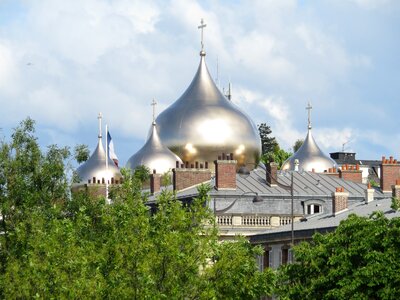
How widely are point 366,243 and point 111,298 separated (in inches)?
455

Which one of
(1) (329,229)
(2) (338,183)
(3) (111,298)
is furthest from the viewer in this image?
(2) (338,183)

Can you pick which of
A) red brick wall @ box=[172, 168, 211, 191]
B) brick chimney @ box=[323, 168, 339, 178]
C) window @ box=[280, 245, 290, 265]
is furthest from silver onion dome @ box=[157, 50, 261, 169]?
window @ box=[280, 245, 290, 265]

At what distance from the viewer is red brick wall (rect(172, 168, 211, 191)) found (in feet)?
346

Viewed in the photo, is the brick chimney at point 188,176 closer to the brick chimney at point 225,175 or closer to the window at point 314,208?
the brick chimney at point 225,175

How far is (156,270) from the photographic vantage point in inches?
2411

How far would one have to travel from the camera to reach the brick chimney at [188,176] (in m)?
106

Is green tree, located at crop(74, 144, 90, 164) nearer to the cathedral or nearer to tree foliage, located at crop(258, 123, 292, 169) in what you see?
the cathedral

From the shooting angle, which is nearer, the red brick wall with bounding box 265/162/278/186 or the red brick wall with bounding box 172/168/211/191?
the red brick wall with bounding box 265/162/278/186

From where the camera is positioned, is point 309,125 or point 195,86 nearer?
point 195,86

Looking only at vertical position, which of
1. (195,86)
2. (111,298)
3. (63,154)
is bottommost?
(111,298)

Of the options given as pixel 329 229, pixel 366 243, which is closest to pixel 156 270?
pixel 366 243

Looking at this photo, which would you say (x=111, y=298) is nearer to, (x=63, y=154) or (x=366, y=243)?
(x=366, y=243)

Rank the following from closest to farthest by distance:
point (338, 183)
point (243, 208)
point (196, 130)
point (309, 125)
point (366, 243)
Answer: point (366, 243) → point (243, 208) → point (338, 183) → point (196, 130) → point (309, 125)

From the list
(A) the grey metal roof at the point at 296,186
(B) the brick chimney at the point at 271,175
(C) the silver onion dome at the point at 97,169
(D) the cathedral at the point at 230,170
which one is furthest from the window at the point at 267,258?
(C) the silver onion dome at the point at 97,169
